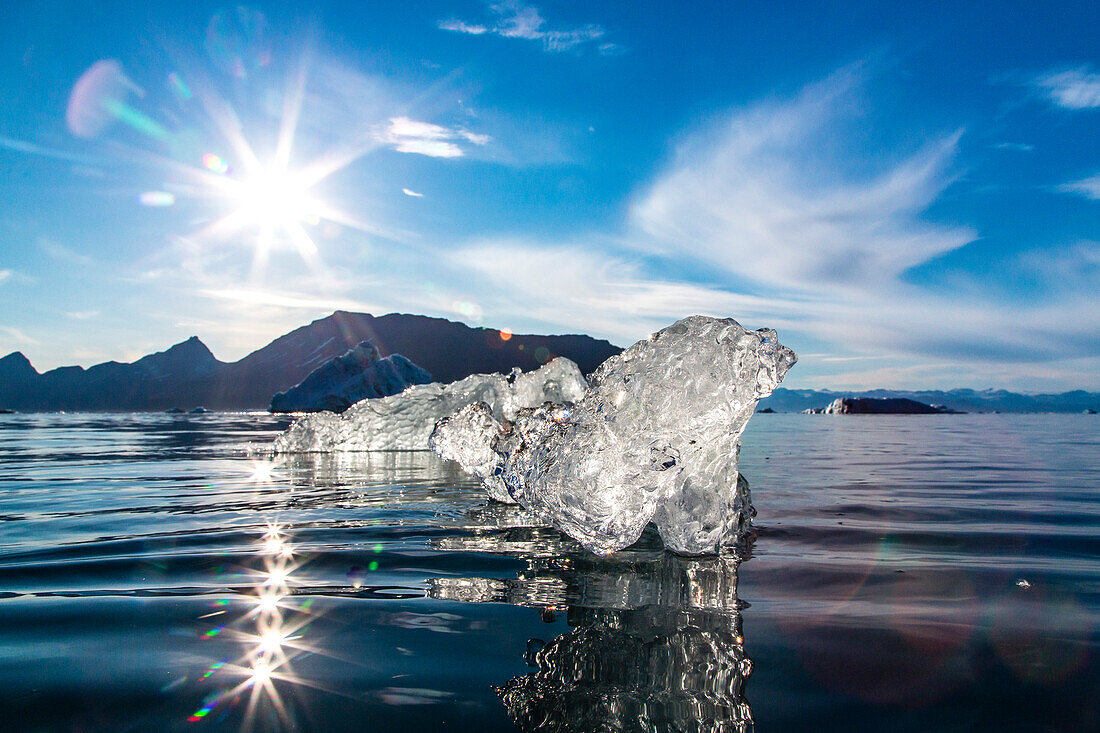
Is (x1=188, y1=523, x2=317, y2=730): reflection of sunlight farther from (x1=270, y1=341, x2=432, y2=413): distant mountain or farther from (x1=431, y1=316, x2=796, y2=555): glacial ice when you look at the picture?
(x1=270, y1=341, x2=432, y2=413): distant mountain

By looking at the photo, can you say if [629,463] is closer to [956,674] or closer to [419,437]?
[956,674]

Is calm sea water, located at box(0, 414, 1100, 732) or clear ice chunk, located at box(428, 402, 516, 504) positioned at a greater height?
clear ice chunk, located at box(428, 402, 516, 504)

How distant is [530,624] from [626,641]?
365 mm

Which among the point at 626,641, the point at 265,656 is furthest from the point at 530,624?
the point at 265,656

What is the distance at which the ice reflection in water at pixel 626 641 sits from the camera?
1453 mm

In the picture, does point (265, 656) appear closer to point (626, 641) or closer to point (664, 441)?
point (626, 641)

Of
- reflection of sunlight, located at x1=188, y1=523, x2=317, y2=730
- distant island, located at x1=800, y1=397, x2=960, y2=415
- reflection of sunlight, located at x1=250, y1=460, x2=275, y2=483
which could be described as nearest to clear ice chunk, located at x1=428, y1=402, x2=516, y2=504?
reflection of sunlight, located at x1=250, y1=460, x2=275, y2=483

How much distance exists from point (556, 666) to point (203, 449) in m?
11.9

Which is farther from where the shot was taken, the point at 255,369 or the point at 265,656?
the point at 255,369

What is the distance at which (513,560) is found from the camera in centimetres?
305

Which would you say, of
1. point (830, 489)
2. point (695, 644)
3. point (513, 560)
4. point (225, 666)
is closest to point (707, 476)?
point (513, 560)

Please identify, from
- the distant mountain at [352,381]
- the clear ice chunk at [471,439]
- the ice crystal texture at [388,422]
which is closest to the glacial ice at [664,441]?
the clear ice chunk at [471,439]

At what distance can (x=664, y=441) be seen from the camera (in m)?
3.12

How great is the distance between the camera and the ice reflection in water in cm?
145
